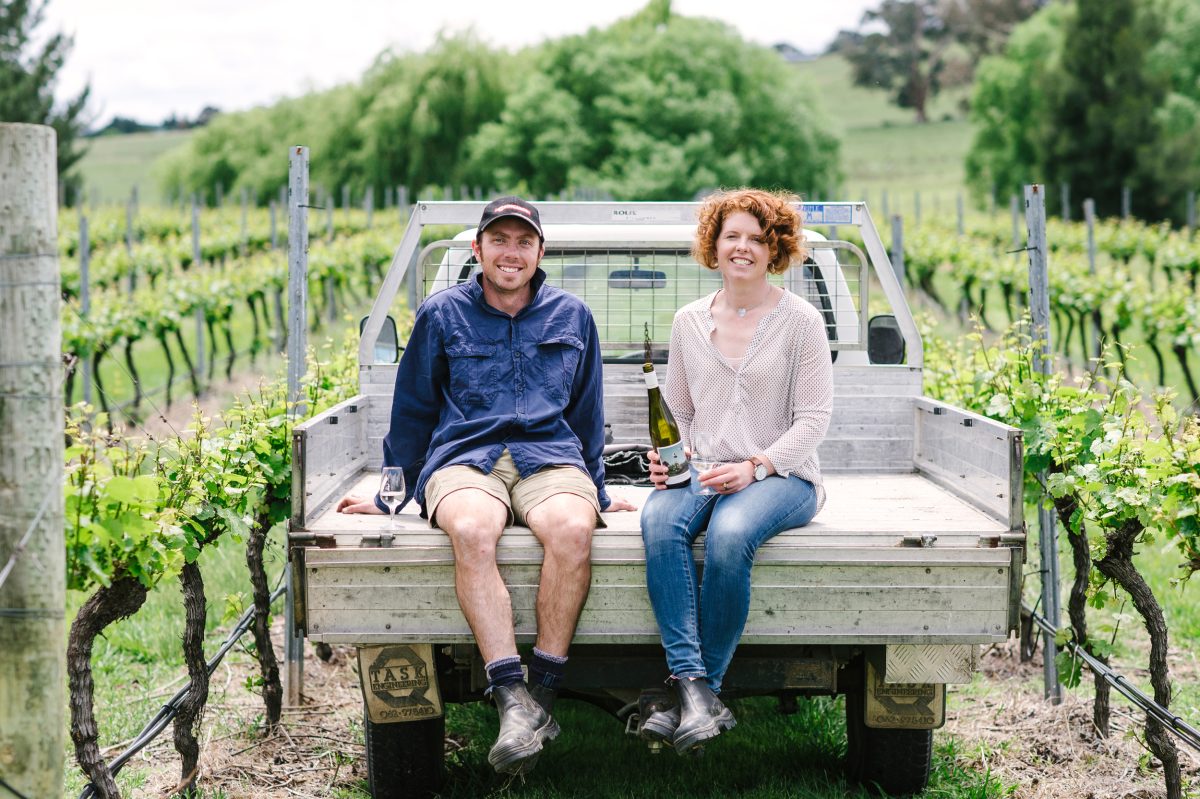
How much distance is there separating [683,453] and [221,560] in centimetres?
430

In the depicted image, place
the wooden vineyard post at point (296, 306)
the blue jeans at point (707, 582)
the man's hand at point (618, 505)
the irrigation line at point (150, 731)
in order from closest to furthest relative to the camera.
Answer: the blue jeans at point (707, 582)
the irrigation line at point (150, 731)
the man's hand at point (618, 505)
the wooden vineyard post at point (296, 306)

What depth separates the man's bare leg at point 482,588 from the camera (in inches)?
141

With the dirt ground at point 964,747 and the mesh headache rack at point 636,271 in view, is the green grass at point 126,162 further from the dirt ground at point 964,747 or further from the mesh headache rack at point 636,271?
the dirt ground at point 964,747

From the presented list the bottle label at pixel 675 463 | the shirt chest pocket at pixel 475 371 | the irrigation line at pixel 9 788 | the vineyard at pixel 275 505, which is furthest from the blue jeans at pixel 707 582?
the irrigation line at pixel 9 788

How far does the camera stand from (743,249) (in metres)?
4.14

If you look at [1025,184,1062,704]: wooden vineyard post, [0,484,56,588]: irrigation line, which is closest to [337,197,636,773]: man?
[0,484,56,588]: irrigation line

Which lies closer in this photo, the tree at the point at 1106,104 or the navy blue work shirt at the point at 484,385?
the navy blue work shirt at the point at 484,385

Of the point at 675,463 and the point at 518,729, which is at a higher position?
the point at 675,463

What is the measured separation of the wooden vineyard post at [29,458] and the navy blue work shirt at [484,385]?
1491 millimetres

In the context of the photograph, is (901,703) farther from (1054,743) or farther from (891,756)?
(1054,743)

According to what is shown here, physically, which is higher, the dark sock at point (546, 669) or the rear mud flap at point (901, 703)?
the dark sock at point (546, 669)

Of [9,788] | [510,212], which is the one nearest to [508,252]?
[510,212]

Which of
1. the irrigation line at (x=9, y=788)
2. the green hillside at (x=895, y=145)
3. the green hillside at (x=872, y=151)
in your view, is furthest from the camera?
the green hillside at (x=872, y=151)

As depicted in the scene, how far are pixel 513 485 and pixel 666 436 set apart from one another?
0.56 m
